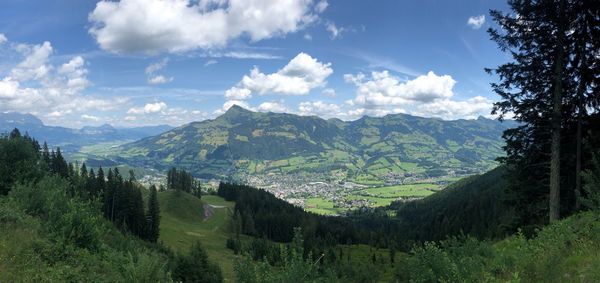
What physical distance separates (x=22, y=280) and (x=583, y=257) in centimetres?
1734

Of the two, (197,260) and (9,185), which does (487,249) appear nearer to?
(9,185)

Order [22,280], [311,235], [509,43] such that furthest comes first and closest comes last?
[311,235] → [509,43] → [22,280]

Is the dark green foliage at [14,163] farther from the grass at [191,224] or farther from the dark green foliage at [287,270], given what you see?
the grass at [191,224]

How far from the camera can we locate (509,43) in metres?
23.5

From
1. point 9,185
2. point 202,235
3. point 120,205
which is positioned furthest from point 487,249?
point 202,235

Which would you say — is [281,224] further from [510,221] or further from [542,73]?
[542,73]

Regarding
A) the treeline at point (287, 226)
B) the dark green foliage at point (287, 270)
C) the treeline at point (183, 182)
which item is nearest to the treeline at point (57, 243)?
A: the dark green foliage at point (287, 270)

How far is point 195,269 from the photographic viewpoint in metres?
40.7

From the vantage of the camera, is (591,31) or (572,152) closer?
(591,31)

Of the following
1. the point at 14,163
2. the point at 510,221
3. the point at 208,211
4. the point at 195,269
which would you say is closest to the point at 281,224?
the point at 208,211

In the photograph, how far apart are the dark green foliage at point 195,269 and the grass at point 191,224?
4293 cm

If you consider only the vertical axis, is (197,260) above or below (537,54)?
below

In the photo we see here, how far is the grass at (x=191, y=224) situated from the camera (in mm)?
97500

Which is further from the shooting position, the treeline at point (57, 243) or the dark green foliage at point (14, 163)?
the dark green foliage at point (14, 163)
